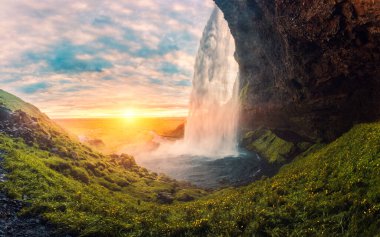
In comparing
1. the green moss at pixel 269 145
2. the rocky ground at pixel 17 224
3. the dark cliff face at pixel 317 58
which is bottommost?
the rocky ground at pixel 17 224

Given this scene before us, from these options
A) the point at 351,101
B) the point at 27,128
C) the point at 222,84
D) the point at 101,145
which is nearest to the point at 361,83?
the point at 351,101

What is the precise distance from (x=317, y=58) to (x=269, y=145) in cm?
3755

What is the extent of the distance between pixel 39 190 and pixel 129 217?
714cm

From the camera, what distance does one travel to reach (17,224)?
52.0 feet

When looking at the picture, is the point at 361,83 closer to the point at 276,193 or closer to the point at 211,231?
the point at 276,193

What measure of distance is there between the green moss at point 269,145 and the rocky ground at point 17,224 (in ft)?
147

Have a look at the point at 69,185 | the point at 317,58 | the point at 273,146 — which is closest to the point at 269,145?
the point at 273,146

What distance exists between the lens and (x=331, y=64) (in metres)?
32.0

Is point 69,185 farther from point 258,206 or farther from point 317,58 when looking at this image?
point 317,58

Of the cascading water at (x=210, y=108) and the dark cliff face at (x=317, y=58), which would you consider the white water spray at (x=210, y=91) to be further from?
the dark cliff face at (x=317, y=58)

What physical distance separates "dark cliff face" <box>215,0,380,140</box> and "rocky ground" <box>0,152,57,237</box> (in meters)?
26.7

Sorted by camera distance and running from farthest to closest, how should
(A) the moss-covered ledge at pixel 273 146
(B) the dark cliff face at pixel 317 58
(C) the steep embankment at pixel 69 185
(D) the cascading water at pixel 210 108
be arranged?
(D) the cascading water at pixel 210 108, (A) the moss-covered ledge at pixel 273 146, (B) the dark cliff face at pixel 317 58, (C) the steep embankment at pixel 69 185

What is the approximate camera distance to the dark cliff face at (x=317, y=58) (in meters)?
26.4

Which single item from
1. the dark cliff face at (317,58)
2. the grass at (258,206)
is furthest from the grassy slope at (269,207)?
the dark cliff face at (317,58)
